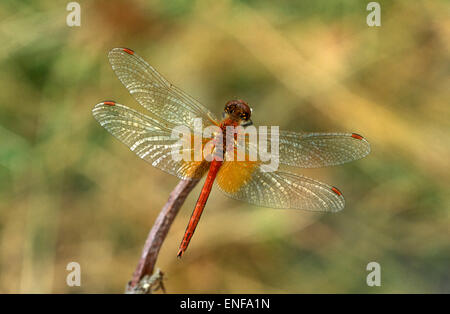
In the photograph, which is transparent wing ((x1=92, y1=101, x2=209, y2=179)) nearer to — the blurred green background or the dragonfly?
the dragonfly

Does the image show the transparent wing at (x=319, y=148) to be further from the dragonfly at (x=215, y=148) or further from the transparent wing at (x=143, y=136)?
A: the transparent wing at (x=143, y=136)

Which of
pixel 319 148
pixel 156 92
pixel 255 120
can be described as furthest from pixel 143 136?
pixel 255 120

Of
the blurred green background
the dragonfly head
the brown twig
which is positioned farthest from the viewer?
the blurred green background

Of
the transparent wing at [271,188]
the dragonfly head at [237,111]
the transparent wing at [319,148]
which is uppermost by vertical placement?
the dragonfly head at [237,111]

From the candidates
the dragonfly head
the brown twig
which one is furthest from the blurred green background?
the brown twig

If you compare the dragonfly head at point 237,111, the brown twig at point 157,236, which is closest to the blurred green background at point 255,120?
the dragonfly head at point 237,111

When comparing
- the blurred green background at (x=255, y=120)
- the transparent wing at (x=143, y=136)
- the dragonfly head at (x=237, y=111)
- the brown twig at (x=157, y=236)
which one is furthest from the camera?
the blurred green background at (x=255, y=120)
